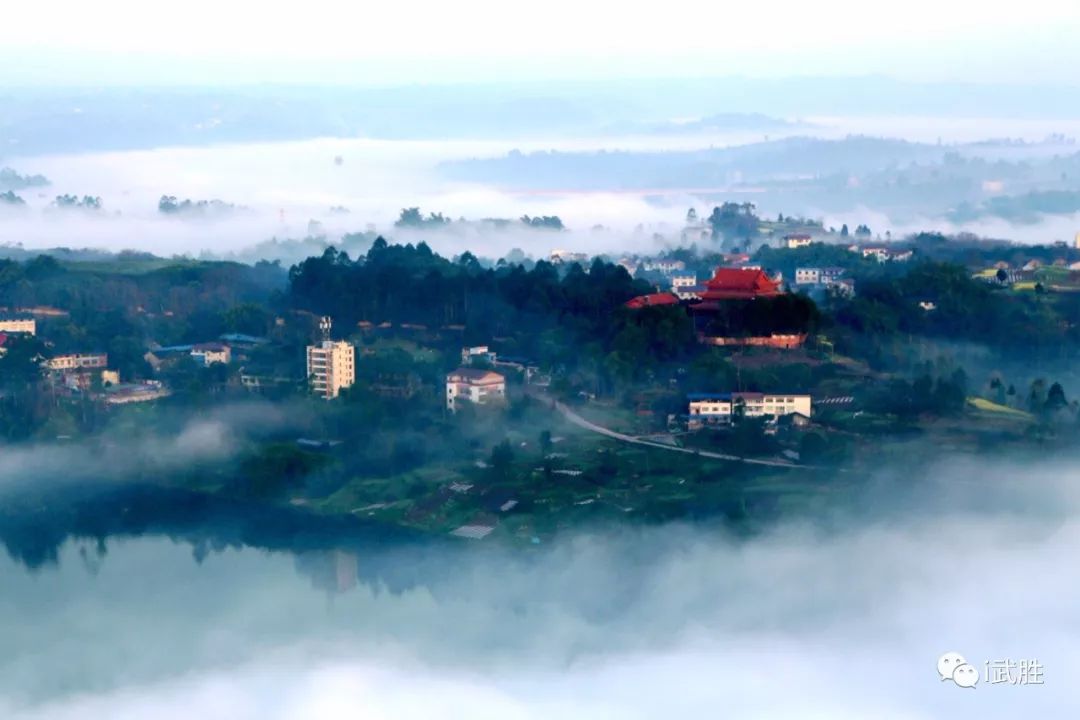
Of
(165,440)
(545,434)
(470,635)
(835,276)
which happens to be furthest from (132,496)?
(835,276)

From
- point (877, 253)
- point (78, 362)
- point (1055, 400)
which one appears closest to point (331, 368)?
point (78, 362)

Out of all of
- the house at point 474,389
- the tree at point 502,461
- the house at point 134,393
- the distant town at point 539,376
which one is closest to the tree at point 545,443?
the distant town at point 539,376

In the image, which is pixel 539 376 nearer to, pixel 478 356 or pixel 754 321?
pixel 478 356

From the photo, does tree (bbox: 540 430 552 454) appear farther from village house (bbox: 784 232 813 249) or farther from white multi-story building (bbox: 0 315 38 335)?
village house (bbox: 784 232 813 249)

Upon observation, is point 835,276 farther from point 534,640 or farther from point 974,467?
point 534,640

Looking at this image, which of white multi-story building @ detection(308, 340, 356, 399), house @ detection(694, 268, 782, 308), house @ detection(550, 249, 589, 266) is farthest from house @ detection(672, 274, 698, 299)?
white multi-story building @ detection(308, 340, 356, 399)

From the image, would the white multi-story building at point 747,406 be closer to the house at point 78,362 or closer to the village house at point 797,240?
the house at point 78,362
